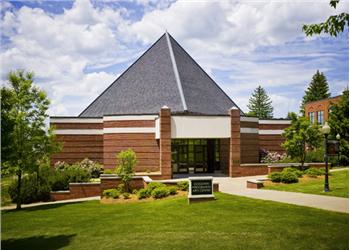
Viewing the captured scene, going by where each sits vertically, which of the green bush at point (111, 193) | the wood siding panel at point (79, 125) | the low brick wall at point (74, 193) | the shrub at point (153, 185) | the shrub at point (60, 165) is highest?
the wood siding panel at point (79, 125)

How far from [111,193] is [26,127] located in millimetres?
6113

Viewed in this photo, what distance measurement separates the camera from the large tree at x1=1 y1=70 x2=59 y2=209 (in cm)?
1875

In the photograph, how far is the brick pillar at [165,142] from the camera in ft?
80.9

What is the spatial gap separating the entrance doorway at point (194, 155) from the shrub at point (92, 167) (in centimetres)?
628

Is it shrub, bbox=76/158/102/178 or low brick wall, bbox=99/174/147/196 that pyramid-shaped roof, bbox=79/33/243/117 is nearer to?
shrub, bbox=76/158/102/178

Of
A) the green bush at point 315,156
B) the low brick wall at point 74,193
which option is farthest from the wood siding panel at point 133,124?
the green bush at point 315,156

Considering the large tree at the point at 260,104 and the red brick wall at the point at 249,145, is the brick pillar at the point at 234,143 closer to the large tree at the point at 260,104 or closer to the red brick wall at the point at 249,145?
the red brick wall at the point at 249,145

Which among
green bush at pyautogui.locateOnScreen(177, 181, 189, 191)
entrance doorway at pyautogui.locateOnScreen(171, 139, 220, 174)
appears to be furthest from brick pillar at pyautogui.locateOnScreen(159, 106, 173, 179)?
green bush at pyautogui.locateOnScreen(177, 181, 189, 191)

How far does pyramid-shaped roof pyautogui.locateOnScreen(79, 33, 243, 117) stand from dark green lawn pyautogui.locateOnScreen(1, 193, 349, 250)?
667 inches

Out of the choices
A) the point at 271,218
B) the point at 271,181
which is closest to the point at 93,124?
the point at 271,181

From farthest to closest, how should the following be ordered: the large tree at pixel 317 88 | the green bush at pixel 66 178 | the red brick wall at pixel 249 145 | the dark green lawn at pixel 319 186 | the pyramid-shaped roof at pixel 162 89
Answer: the large tree at pixel 317 88, the pyramid-shaped roof at pixel 162 89, the red brick wall at pixel 249 145, the green bush at pixel 66 178, the dark green lawn at pixel 319 186

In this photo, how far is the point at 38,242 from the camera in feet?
35.3

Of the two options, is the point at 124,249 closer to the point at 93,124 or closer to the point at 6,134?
the point at 6,134

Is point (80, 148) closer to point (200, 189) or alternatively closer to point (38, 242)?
point (200, 189)
